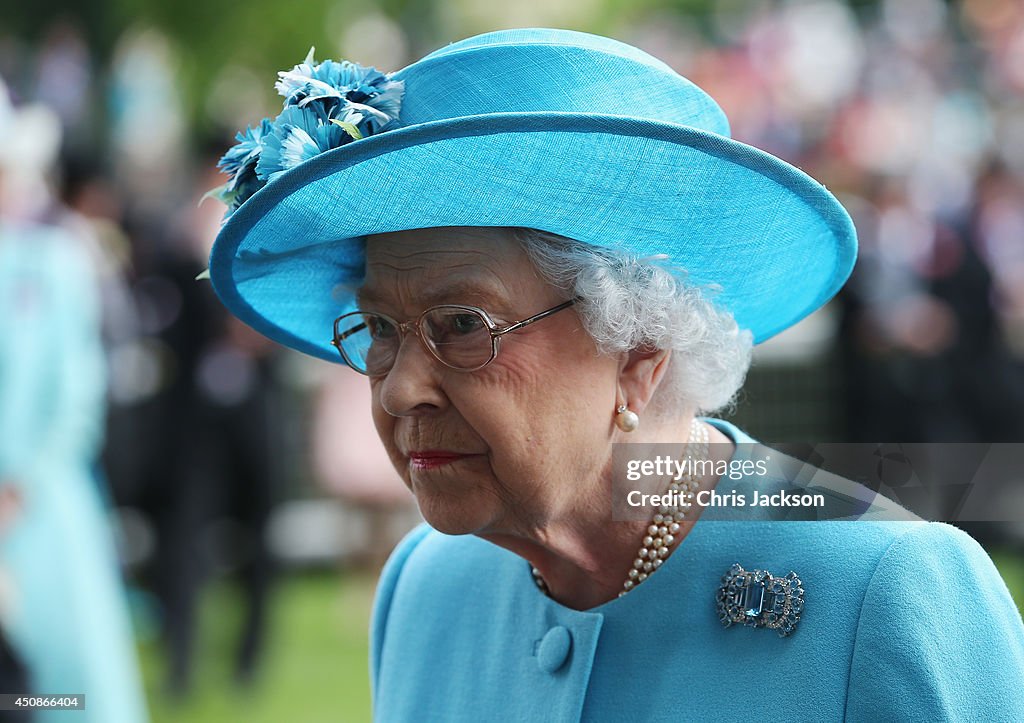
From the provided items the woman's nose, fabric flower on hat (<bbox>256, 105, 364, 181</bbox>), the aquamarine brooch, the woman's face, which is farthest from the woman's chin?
fabric flower on hat (<bbox>256, 105, 364, 181</bbox>)

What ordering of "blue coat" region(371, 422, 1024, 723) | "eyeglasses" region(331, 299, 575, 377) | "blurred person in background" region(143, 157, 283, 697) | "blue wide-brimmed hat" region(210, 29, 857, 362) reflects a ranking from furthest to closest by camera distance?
1. "blurred person in background" region(143, 157, 283, 697)
2. "eyeglasses" region(331, 299, 575, 377)
3. "blue wide-brimmed hat" region(210, 29, 857, 362)
4. "blue coat" region(371, 422, 1024, 723)

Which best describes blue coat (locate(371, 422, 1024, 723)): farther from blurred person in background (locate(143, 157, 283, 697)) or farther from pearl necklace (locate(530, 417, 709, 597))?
blurred person in background (locate(143, 157, 283, 697))

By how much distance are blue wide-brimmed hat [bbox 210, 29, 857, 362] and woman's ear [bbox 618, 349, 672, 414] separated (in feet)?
0.49

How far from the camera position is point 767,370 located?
998 cm

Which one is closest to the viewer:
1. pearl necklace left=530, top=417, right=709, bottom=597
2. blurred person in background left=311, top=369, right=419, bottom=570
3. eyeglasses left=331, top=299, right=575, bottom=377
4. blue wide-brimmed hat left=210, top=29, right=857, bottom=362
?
blue wide-brimmed hat left=210, top=29, right=857, bottom=362

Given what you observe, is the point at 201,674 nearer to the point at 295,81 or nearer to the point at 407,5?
the point at 295,81

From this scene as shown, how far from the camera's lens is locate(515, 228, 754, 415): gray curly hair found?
7.12 ft

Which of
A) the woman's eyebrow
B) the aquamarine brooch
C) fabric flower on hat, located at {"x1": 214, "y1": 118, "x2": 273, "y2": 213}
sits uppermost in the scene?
fabric flower on hat, located at {"x1": 214, "y1": 118, "x2": 273, "y2": 213}

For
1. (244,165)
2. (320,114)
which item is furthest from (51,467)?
(320,114)

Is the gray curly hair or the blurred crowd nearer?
the gray curly hair

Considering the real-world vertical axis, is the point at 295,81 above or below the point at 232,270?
above

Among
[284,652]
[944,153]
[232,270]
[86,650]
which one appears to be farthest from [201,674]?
[944,153]

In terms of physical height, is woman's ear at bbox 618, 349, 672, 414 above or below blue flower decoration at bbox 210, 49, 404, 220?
below

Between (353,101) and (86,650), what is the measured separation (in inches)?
150
